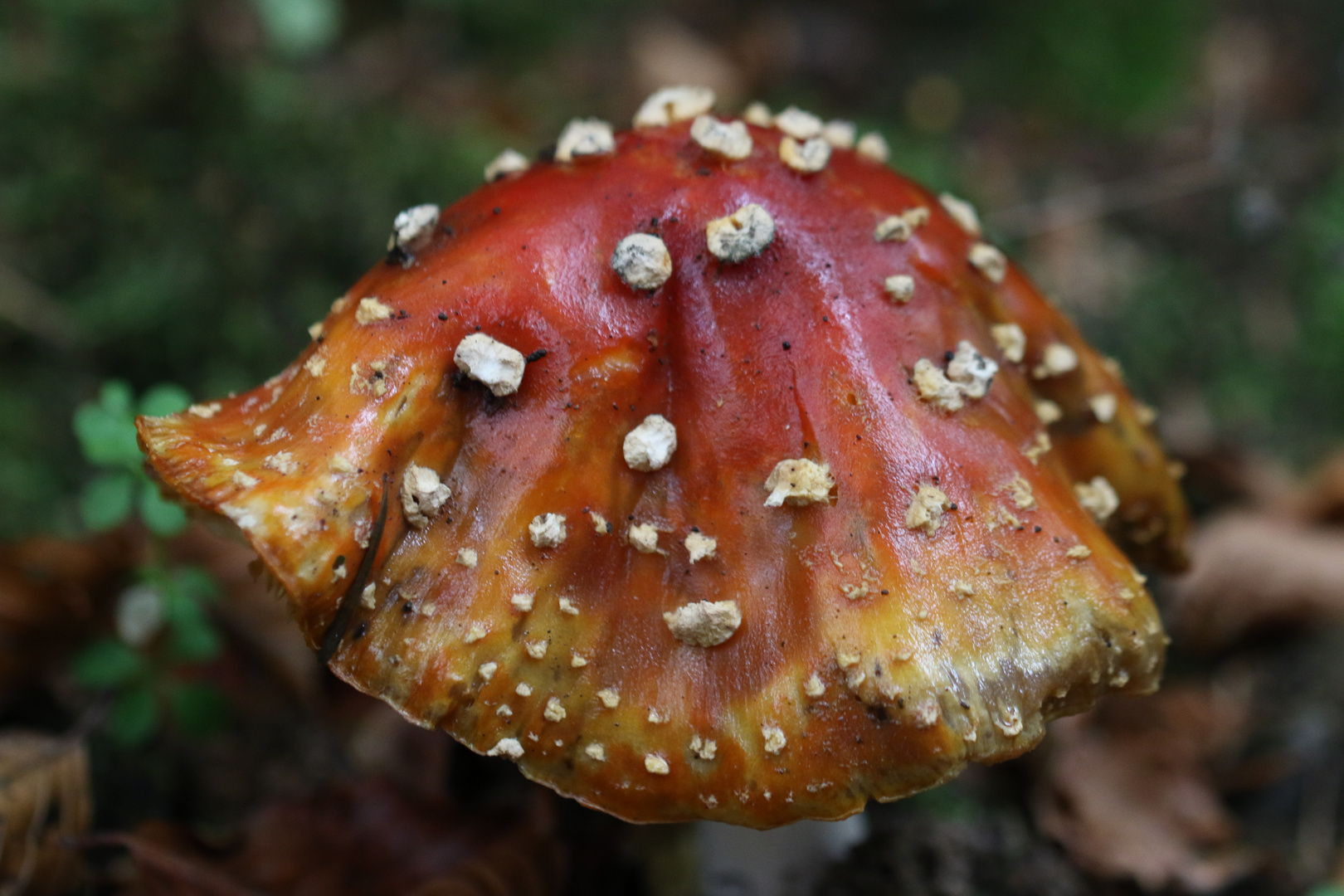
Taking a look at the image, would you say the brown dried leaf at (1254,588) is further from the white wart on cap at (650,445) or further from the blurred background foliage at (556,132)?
the white wart on cap at (650,445)

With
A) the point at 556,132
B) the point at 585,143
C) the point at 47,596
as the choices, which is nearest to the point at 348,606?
→ the point at 585,143

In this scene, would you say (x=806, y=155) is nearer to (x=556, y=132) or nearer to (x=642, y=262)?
(x=642, y=262)

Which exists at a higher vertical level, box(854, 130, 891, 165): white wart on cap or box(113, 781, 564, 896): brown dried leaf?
box(854, 130, 891, 165): white wart on cap

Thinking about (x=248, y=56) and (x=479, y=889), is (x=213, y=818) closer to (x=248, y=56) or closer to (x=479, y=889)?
(x=479, y=889)

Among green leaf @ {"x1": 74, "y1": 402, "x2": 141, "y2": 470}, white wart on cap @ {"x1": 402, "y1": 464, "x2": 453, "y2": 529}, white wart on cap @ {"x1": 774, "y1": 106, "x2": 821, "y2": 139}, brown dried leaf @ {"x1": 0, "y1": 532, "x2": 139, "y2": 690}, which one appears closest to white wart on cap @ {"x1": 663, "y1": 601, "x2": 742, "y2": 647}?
white wart on cap @ {"x1": 402, "y1": 464, "x2": 453, "y2": 529}

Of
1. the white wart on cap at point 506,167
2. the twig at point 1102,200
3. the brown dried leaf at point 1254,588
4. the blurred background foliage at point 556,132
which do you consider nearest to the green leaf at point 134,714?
the blurred background foliage at point 556,132

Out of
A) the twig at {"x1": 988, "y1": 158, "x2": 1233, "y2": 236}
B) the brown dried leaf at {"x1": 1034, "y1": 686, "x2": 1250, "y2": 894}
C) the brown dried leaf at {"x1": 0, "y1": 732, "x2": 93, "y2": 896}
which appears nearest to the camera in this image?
the brown dried leaf at {"x1": 0, "y1": 732, "x2": 93, "y2": 896}

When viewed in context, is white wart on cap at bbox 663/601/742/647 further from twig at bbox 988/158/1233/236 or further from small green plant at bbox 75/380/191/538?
twig at bbox 988/158/1233/236
